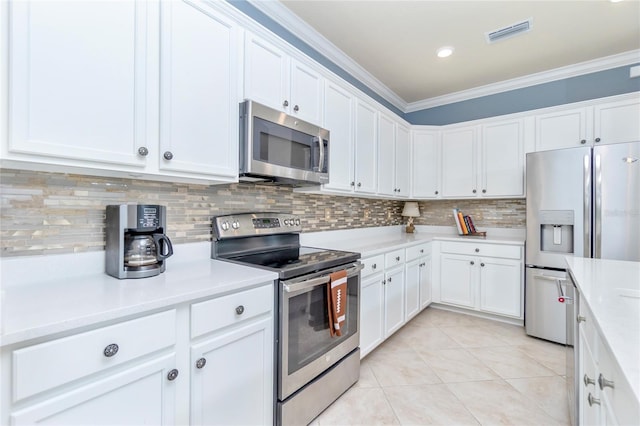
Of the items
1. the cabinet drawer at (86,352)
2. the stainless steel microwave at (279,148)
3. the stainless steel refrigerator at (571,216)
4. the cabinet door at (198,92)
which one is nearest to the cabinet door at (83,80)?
the cabinet door at (198,92)

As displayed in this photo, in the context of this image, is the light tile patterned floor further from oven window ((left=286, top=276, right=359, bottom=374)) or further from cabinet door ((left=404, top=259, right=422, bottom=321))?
oven window ((left=286, top=276, right=359, bottom=374))

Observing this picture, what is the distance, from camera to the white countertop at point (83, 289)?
832mm

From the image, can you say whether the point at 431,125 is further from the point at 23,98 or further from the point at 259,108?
the point at 23,98

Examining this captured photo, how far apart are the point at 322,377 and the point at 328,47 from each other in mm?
2749

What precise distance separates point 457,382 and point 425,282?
4.38ft

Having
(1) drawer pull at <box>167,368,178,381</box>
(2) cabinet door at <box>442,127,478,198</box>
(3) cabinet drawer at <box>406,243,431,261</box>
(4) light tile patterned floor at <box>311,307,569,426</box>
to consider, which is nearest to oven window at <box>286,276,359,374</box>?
(4) light tile patterned floor at <box>311,307,569,426</box>

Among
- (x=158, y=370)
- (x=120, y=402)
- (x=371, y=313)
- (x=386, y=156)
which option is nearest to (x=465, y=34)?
(x=386, y=156)

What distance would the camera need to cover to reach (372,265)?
2.34 meters

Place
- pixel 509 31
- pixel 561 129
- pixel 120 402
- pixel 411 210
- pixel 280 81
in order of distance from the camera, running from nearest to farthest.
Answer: pixel 120 402 → pixel 280 81 → pixel 509 31 → pixel 561 129 → pixel 411 210

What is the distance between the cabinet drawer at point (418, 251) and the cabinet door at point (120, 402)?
2.33m

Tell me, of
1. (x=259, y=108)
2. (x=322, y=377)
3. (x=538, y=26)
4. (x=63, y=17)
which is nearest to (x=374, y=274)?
(x=322, y=377)

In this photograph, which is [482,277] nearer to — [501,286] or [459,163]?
[501,286]

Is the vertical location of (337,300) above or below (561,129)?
below

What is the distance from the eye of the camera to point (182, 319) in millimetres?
1115
